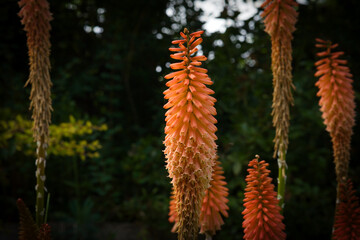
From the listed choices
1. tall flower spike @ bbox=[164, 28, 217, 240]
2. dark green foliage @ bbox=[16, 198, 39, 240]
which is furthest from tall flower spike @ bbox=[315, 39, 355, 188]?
dark green foliage @ bbox=[16, 198, 39, 240]

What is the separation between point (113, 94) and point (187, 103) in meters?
4.69

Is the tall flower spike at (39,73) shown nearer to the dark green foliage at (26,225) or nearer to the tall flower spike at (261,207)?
the dark green foliage at (26,225)

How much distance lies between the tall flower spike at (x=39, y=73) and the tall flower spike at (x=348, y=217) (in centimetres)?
195

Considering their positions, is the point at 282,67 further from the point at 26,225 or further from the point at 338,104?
the point at 26,225

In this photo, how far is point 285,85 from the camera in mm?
2162

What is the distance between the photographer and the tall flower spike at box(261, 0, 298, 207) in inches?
83.9

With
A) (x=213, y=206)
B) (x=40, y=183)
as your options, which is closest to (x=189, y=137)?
(x=213, y=206)

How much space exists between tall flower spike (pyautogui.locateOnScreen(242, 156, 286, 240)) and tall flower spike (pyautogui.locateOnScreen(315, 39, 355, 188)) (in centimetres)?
95

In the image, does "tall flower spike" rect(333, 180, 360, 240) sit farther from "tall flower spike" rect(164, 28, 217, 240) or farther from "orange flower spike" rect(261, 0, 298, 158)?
"tall flower spike" rect(164, 28, 217, 240)

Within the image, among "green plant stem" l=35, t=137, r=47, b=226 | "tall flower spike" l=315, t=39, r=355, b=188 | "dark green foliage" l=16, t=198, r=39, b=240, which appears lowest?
"dark green foliage" l=16, t=198, r=39, b=240

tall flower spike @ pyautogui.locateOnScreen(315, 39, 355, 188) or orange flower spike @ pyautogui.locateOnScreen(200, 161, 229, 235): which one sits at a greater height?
tall flower spike @ pyautogui.locateOnScreen(315, 39, 355, 188)

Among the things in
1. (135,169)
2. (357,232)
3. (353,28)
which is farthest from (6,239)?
(353,28)

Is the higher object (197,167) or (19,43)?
(19,43)

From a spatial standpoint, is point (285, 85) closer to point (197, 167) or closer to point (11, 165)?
point (197, 167)
